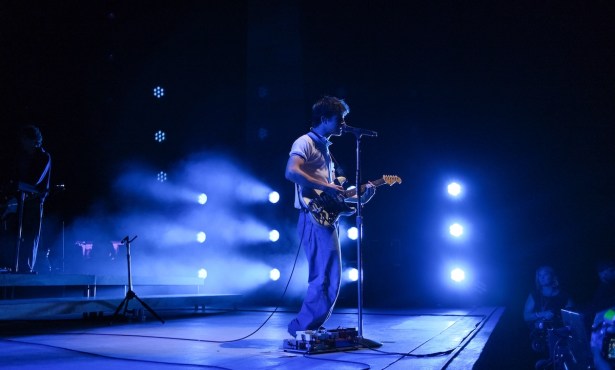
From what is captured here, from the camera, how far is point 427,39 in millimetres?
9367

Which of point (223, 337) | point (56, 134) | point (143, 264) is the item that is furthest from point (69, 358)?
point (143, 264)

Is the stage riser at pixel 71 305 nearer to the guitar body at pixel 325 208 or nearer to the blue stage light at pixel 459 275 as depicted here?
the guitar body at pixel 325 208

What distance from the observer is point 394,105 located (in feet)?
31.8

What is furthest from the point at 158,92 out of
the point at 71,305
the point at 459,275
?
the point at 459,275

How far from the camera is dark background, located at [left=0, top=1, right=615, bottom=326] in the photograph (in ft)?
27.8

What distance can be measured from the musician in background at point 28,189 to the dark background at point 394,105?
2618 mm

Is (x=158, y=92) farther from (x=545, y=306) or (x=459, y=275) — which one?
(x=545, y=306)

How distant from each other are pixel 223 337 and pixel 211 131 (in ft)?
23.8

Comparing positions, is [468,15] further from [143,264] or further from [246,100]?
[143,264]

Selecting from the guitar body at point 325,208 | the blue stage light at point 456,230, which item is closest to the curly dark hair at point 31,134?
the guitar body at point 325,208

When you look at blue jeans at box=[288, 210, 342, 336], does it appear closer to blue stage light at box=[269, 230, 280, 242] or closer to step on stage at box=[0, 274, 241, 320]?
step on stage at box=[0, 274, 241, 320]

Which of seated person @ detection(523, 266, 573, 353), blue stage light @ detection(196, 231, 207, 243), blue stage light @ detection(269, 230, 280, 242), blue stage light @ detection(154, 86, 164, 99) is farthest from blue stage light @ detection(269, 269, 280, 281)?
seated person @ detection(523, 266, 573, 353)

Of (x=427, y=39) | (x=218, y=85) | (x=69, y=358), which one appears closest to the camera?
(x=69, y=358)

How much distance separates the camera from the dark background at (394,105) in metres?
8.47
